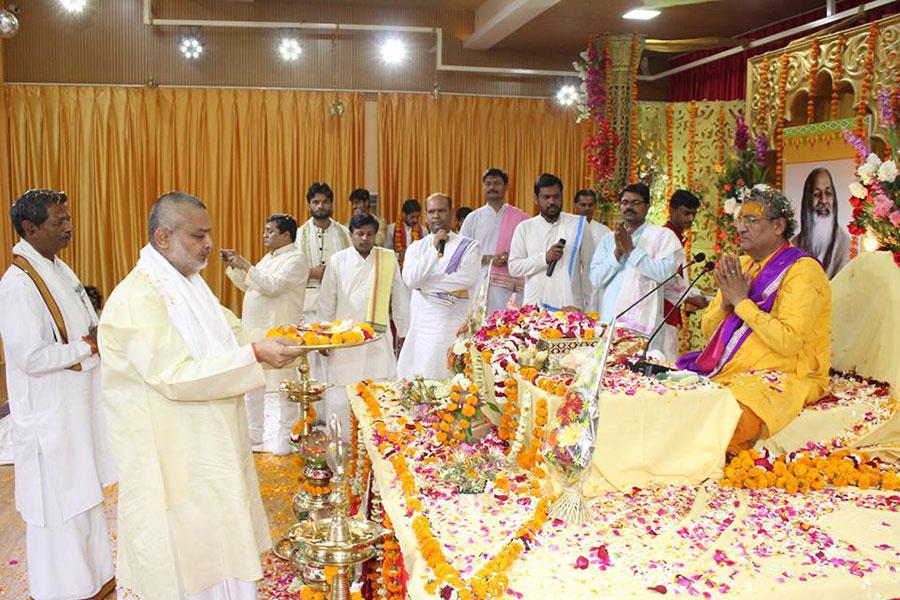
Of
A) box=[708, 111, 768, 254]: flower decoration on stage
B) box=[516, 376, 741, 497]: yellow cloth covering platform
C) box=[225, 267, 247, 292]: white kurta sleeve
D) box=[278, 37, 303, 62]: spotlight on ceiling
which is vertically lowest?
box=[516, 376, 741, 497]: yellow cloth covering platform

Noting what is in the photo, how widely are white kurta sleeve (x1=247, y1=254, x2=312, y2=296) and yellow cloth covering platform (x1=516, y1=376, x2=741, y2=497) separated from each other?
2846mm

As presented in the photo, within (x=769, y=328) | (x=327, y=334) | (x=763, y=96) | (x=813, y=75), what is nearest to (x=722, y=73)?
(x=763, y=96)

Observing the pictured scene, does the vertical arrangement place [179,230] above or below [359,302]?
above

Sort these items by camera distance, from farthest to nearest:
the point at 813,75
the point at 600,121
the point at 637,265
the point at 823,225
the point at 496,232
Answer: the point at 600,121 → the point at 823,225 → the point at 496,232 → the point at 813,75 → the point at 637,265

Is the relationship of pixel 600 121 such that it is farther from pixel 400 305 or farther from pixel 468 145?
pixel 400 305

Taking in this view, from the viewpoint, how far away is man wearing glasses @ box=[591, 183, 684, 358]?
205 inches

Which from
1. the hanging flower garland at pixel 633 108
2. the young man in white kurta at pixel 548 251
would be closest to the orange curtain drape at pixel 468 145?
the hanging flower garland at pixel 633 108

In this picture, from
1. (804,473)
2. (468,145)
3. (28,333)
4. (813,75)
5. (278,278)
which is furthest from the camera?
(468,145)

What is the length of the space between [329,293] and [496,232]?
1703 mm

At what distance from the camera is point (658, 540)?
256 centimetres

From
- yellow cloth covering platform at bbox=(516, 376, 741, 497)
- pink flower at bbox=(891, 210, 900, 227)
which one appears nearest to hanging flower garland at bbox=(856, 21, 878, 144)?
pink flower at bbox=(891, 210, 900, 227)

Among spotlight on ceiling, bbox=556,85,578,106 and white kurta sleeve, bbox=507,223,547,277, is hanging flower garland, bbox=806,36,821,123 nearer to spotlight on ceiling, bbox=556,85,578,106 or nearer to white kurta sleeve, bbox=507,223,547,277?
white kurta sleeve, bbox=507,223,547,277

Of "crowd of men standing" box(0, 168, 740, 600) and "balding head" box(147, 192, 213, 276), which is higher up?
"balding head" box(147, 192, 213, 276)

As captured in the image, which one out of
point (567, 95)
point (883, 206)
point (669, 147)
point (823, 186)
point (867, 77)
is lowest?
point (883, 206)
